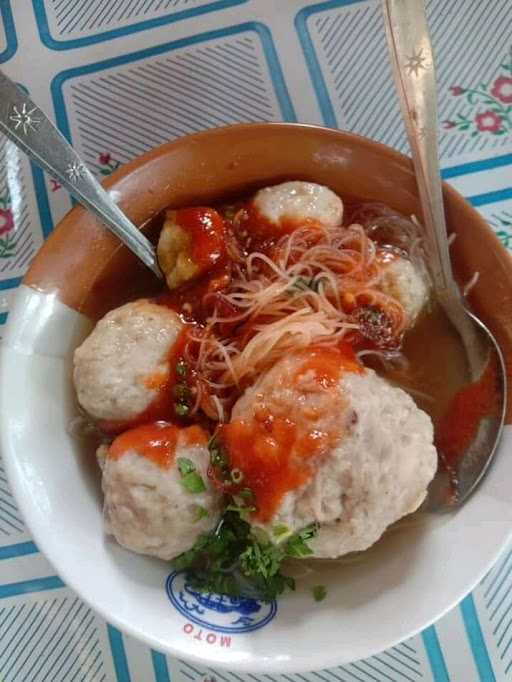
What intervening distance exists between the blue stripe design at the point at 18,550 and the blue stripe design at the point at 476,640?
2.53ft

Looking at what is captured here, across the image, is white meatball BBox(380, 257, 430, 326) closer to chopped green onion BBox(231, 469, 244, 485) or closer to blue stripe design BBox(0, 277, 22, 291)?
chopped green onion BBox(231, 469, 244, 485)

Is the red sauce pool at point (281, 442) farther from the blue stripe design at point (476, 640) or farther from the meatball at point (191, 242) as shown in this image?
the blue stripe design at point (476, 640)

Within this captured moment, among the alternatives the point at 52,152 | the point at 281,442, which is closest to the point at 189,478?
the point at 281,442

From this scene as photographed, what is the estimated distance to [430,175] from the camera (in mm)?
1142

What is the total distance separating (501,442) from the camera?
111cm

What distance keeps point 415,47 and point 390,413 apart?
0.59 m

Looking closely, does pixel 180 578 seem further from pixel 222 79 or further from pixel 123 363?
pixel 222 79

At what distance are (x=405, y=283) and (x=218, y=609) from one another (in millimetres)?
603

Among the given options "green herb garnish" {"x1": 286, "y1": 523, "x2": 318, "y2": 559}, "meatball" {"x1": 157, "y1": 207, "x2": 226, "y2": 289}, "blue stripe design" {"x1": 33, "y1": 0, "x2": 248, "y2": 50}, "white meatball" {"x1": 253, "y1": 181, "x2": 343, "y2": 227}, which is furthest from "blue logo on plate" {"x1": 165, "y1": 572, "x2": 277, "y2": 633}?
"blue stripe design" {"x1": 33, "y1": 0, "x2": 248, "y2": 50}

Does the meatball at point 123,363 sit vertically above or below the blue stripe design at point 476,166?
below

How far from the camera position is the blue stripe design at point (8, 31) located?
148 cm

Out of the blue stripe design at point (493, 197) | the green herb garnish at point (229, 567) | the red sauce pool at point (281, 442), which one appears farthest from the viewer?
the blue stripe design at point (493, 197)

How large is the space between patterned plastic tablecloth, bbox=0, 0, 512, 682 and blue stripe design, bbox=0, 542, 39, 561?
3 centimetres

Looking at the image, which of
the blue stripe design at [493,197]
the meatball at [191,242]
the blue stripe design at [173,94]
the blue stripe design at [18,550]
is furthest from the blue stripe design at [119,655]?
the blue stripe design at [493,197]
